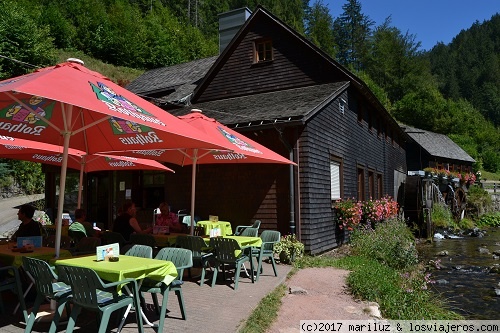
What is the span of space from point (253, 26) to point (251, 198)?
288 inches

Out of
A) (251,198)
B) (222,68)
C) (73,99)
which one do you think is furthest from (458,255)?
(73,99)

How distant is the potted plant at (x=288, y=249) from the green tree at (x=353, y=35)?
57.4 m

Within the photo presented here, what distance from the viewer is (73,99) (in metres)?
3.94

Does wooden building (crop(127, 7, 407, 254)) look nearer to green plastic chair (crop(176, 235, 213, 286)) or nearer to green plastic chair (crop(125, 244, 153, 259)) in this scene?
green plastic chair (crop(176, 235, 213, 286))

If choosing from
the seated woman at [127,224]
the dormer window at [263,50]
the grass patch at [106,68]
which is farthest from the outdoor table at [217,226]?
the grass patch at [106,68]

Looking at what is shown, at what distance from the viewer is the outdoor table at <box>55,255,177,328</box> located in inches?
170

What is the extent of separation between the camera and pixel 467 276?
11938 mm

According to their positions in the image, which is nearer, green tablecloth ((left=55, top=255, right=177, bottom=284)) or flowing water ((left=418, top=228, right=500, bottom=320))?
green tablecloth ((left=55, top=255, right=177, bottom=284))

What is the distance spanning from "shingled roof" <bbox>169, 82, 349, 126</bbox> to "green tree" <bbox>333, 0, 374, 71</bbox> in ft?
172

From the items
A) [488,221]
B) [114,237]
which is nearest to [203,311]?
[114,237]

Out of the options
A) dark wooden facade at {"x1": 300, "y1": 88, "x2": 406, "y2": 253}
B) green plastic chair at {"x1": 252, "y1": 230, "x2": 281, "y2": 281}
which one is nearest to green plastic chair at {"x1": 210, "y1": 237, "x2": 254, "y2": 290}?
green plastic chair at {"x1": 252, "y1": 230, "x2": 281, "y2": 281}

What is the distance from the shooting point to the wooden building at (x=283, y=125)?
1086 centimetres

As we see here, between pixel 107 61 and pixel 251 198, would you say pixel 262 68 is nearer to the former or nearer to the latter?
pixel 251 198

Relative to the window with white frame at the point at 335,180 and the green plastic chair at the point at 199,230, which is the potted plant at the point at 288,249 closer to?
the green plastic chair at the point at 199,230
